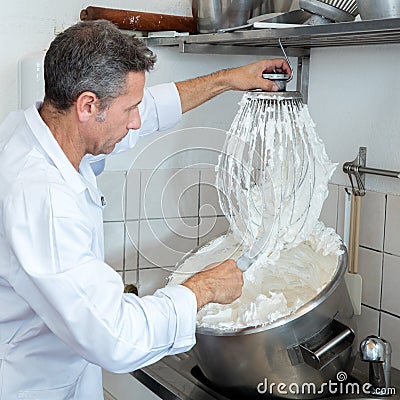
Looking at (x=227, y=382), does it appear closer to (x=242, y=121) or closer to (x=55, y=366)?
(x=55, y=366)

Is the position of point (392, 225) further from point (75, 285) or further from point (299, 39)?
point (75, 285)

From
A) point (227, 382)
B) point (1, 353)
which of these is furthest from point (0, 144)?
point (227, 382)

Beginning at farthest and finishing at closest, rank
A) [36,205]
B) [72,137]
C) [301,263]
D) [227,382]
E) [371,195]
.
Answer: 1. [371,195]
2. [301,263]
3. [227,382]
4. [72,137]
5. [36,205]

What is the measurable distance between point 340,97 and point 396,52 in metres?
0.20

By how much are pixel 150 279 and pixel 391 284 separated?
607 mm

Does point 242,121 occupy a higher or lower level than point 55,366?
higher

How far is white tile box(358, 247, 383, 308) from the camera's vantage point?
61.0 inches

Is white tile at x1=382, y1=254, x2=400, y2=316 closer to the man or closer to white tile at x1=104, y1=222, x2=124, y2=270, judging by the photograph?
the man

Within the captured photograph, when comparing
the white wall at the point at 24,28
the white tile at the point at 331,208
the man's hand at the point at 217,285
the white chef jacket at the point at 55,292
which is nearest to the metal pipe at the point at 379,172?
the white tile at the point at 331,208

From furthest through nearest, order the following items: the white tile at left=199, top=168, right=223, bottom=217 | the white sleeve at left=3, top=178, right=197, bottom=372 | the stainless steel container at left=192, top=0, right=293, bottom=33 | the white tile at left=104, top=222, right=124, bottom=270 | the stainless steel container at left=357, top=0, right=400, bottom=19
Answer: the white tile at left=104, top=222, right=124, bottom=270, the white tile at left=199, top=168, right=223, bottom=217, the stainless steel container at left=192, top=0, right=293, bottom=33, the stainless steel container at left=357, top=0, right=400, bottom=19, the white sleeve at left=3, top=178, right=197, bottom=372

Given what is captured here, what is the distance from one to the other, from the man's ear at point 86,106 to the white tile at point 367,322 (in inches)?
30.5

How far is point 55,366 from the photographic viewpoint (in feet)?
4.01

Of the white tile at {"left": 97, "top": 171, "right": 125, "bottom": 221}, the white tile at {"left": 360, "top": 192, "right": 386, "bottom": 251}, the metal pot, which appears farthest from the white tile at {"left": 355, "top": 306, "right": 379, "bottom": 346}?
the white tile at {"left": 97, "top": 171, "right": 125, "bottom": 221}

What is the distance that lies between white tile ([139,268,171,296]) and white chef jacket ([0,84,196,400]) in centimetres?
60
